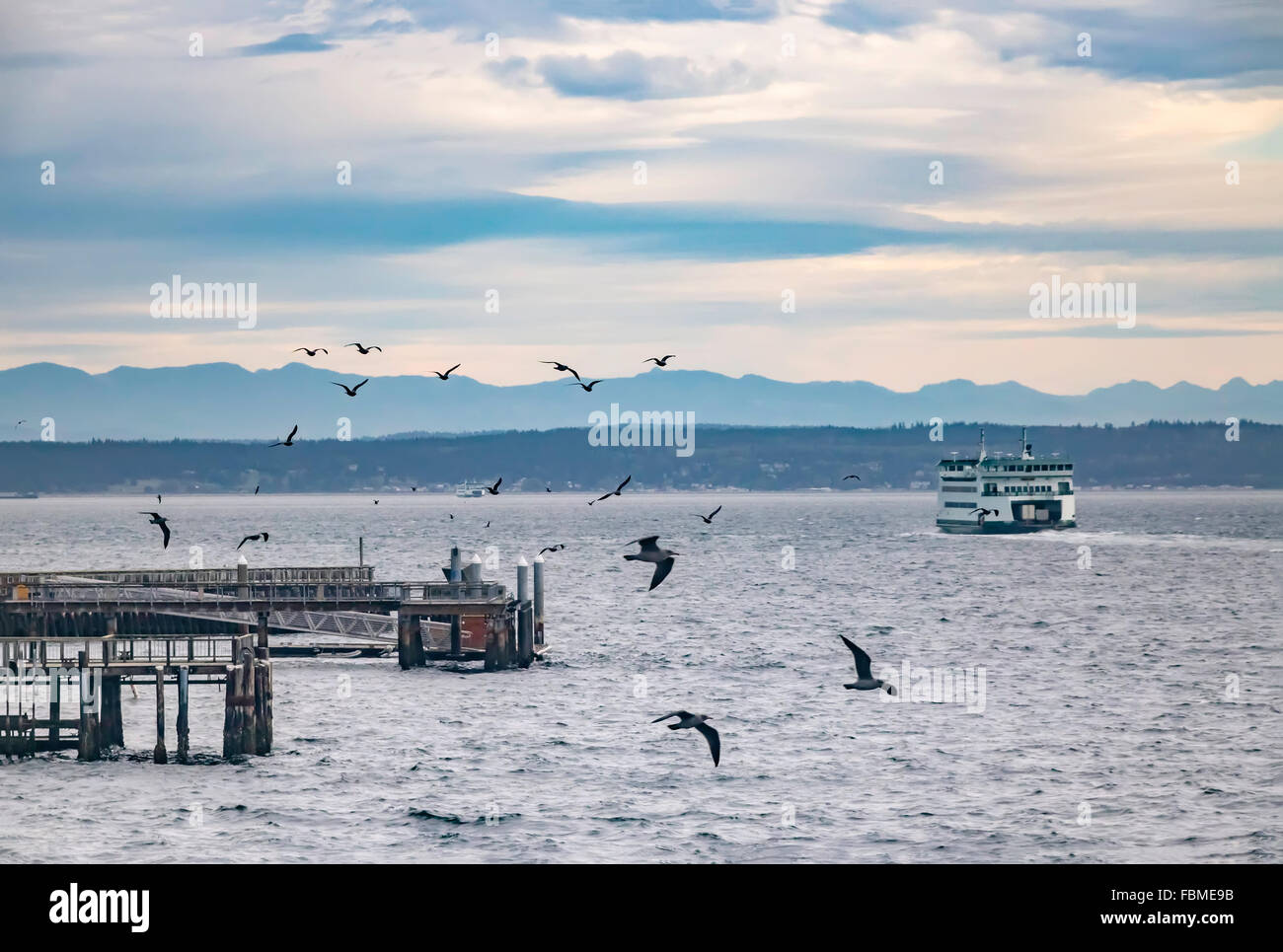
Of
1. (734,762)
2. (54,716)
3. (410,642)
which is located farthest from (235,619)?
(734,762)

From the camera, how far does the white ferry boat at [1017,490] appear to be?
171m

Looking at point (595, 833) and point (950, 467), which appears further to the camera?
point (950, 467)

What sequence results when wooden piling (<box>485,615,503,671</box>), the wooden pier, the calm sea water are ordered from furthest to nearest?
wooden piling (<box>485,615,503,671</box>)
the wooden pier
the calm sea water

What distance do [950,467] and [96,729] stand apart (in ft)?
474

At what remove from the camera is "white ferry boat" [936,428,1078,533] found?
561 feet

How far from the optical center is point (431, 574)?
110 metres

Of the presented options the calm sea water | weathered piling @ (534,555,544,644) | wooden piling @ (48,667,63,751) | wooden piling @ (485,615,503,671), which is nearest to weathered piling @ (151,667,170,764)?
the calm sea water

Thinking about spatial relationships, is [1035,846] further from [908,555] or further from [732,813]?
[908,555]

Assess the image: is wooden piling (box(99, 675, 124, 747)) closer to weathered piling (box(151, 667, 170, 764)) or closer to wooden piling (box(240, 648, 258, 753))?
weathered piling (box(151, 667, 170, 764))

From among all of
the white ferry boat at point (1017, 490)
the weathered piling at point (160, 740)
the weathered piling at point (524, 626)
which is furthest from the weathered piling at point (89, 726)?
the white ferry boat at point (1017, 490)

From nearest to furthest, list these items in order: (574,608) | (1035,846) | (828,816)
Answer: (1035,846), (828,816), (574,608)

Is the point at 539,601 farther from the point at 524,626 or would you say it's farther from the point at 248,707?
the point at 248,707
